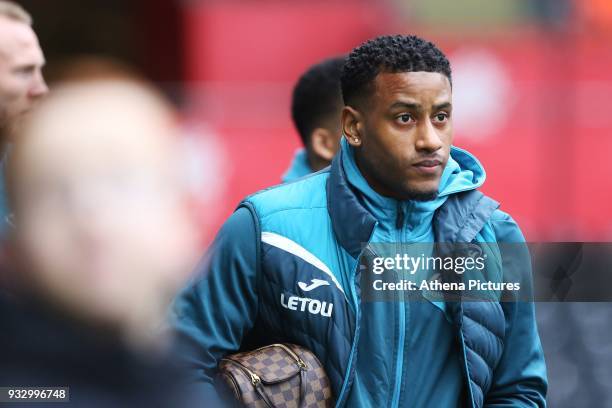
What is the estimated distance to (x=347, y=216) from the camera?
283 cm

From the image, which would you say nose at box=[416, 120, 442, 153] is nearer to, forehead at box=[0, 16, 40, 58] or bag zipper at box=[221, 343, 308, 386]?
bag zipper at box=[221, 343, 308, 386]

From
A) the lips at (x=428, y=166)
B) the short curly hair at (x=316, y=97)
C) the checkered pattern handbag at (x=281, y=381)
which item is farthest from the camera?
the short curly hair at (x=316, y=97)

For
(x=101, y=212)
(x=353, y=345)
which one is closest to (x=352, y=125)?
(x=353, y=345)

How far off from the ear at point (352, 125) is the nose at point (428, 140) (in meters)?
0.17

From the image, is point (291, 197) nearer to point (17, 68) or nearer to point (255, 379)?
point (255, 379)

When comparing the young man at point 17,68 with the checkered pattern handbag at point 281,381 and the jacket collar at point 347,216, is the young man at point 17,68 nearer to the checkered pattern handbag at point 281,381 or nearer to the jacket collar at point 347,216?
the jacket collar at point 347,216

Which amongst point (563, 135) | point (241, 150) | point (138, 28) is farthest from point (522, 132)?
point (138, 28)

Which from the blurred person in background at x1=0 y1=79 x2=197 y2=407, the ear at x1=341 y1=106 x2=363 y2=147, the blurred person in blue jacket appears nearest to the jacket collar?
the ear at x1=341 y1=106 x2=363 y2=147

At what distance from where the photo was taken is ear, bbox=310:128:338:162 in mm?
3895

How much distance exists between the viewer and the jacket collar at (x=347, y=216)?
2.80m

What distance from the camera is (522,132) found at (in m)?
10.4

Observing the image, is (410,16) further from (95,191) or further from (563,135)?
(95,191)

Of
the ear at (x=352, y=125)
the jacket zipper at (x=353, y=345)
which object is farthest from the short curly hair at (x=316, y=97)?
the jacket zipper at (x=353, y=345)

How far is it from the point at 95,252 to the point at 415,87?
4.57 feet
